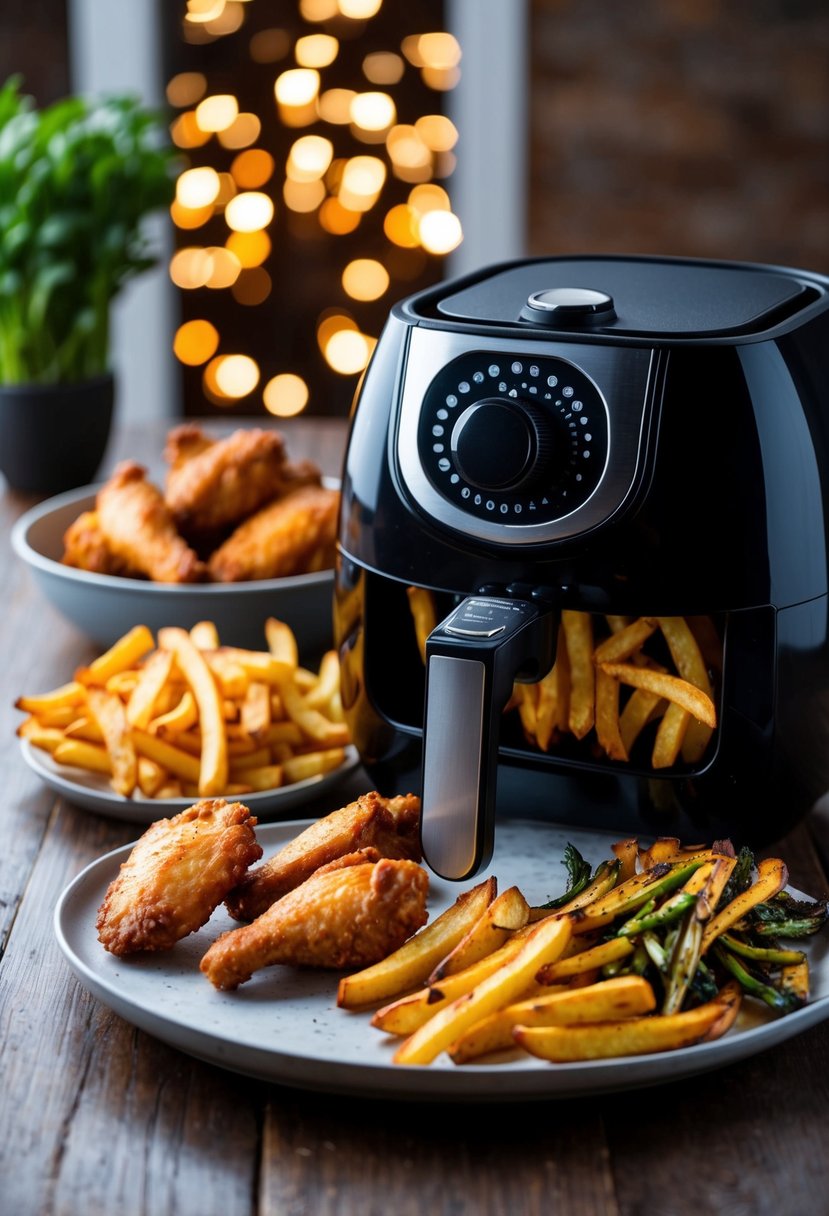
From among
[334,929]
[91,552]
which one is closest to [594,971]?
[334,929]

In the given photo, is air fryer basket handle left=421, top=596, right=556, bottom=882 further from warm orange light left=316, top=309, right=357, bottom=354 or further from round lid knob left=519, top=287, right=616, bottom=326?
warm orange light left=316, top=309, right=357, bottom=354

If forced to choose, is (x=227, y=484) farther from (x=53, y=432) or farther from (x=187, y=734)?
(x=53, y=432)

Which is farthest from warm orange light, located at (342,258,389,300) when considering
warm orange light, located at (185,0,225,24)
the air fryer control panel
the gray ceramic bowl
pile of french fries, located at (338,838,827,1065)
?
pile of french fries, located at (338,838,827,1065)

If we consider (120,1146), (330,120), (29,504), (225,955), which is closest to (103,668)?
(225,955)

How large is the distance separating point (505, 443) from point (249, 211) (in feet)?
10.5

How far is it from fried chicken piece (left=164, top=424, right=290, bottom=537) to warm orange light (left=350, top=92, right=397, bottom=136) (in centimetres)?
254

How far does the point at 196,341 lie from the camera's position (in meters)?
4.29

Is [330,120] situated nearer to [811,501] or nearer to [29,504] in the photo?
[29,504]

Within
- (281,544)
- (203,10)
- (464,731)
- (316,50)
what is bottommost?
(281,544)

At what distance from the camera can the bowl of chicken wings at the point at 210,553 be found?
1.72 m

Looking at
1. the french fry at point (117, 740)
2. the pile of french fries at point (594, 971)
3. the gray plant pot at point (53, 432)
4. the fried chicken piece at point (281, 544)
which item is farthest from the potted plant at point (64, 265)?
the pile of french fries at point (594, 971)

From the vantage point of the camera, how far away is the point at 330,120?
13.4 feet

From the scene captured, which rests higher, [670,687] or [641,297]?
[641,297]

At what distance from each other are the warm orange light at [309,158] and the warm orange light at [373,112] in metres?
0.11
